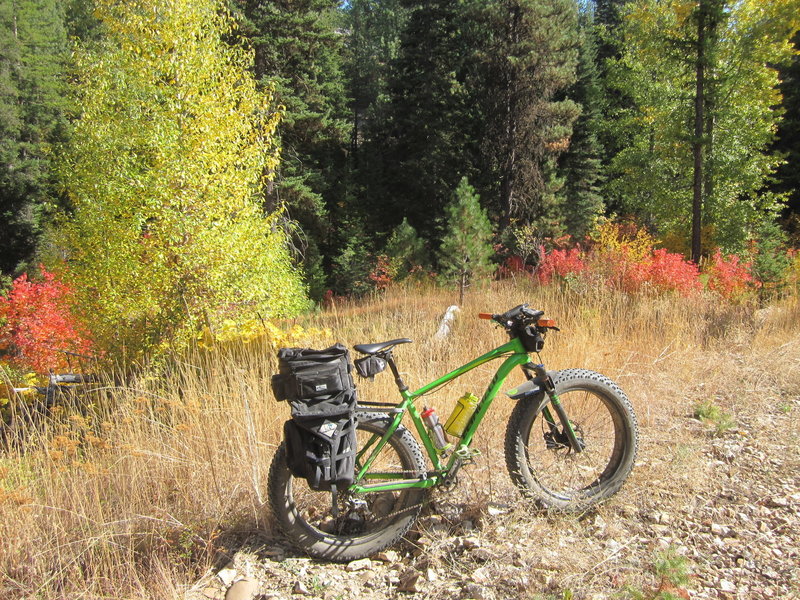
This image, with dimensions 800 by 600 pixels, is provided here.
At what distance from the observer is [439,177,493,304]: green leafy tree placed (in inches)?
544

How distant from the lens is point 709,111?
46.6 feet

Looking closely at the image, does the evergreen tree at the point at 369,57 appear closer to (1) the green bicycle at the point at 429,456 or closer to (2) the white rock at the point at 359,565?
(1) the green bicycle at the point at 429,456

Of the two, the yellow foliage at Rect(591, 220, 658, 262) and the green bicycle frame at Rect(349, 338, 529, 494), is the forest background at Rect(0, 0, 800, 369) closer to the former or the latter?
the yellow foliage at Rect(591, 220, 658, 262)

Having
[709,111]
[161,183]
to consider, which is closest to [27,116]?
[161,183]

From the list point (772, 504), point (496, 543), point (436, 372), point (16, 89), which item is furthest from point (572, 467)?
point (16, 89)

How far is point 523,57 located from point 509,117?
7.14 ft

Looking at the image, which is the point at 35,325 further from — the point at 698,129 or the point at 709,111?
the point at 709,111

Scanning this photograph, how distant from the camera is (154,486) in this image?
2.92 metres

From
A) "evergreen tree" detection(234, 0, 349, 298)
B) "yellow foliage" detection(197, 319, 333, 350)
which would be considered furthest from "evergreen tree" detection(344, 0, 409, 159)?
"yellow foliage" detection(197, 319, 333, 350)

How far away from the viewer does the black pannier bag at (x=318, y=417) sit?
2.28m

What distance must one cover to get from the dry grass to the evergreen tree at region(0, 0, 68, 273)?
840 inches

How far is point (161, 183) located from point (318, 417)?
5421 mm

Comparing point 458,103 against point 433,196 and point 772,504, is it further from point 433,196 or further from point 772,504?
point 772,504

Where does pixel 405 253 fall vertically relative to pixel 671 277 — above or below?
above
